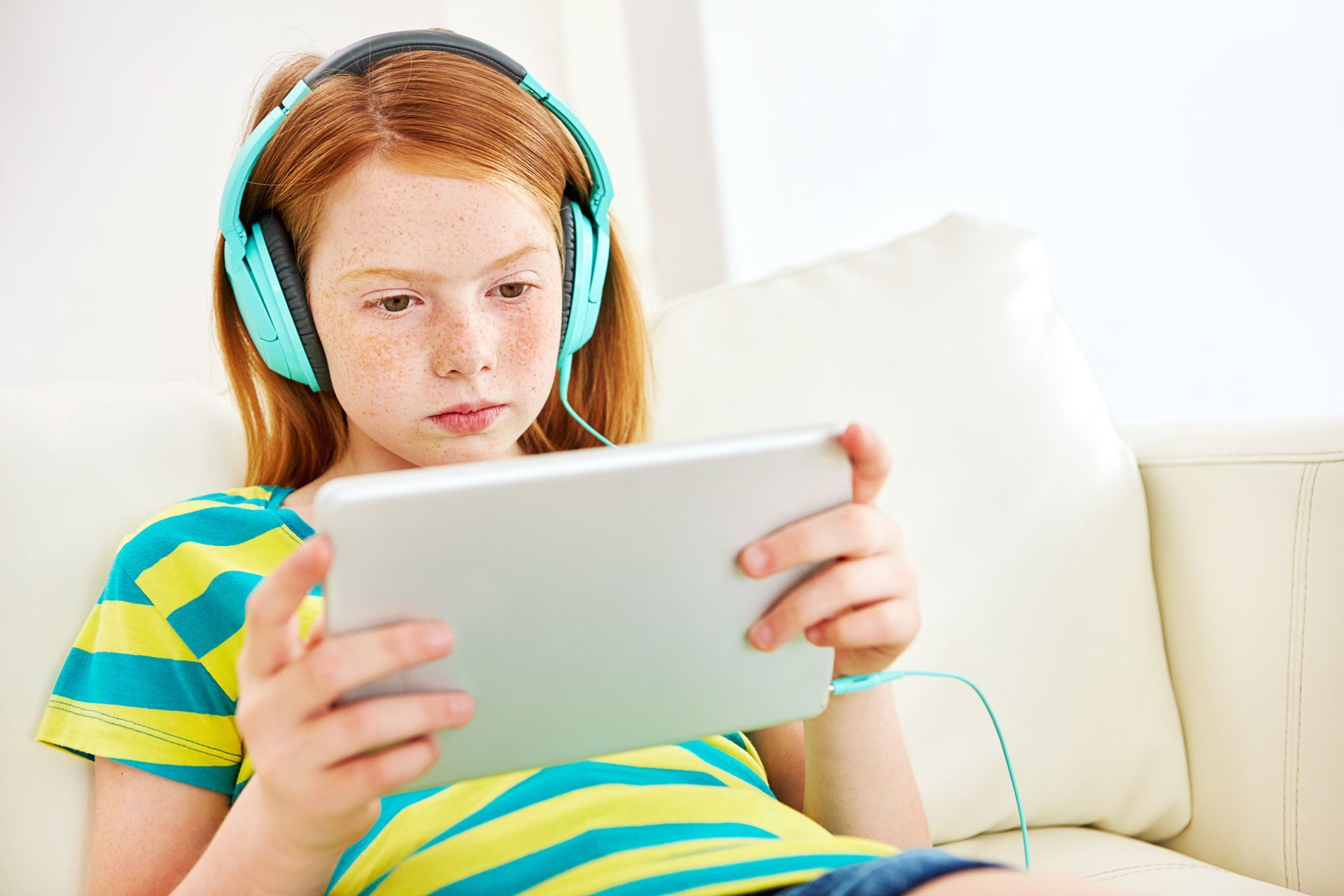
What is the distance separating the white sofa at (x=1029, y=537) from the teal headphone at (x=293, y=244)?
0.61 ft

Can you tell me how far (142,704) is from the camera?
71 centimetres

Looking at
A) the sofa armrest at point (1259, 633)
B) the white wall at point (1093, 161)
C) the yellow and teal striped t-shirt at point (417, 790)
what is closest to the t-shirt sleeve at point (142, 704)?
the yellow and teal striped t-shirt at point (417, 790)

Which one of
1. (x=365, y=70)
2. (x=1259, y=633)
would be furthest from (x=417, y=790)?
(x=1259, y=633)

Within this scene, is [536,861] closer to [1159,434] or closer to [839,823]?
[839,823]

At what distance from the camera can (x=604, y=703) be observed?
0.54m

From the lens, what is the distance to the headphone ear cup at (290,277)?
2.56ft

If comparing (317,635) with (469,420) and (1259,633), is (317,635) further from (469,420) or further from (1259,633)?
(1259,633)

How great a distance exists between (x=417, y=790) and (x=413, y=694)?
4.9 inches

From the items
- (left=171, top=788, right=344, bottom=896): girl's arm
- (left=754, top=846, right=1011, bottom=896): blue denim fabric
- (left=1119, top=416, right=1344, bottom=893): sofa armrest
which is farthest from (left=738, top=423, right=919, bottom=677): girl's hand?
(left=1119, top=416, right=1344, bottom=893): sofa armrest

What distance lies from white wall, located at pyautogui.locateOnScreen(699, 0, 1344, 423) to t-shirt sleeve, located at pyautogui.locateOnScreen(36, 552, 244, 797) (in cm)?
118

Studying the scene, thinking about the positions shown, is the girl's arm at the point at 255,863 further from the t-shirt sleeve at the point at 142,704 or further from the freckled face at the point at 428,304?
the freckled face at the point at 428,304

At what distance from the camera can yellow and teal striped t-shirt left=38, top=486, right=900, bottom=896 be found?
1.96 ft

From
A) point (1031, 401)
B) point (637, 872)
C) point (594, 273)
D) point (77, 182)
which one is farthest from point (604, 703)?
point (77, 182)

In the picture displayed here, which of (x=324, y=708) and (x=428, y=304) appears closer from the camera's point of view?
(x=324, y=708)
